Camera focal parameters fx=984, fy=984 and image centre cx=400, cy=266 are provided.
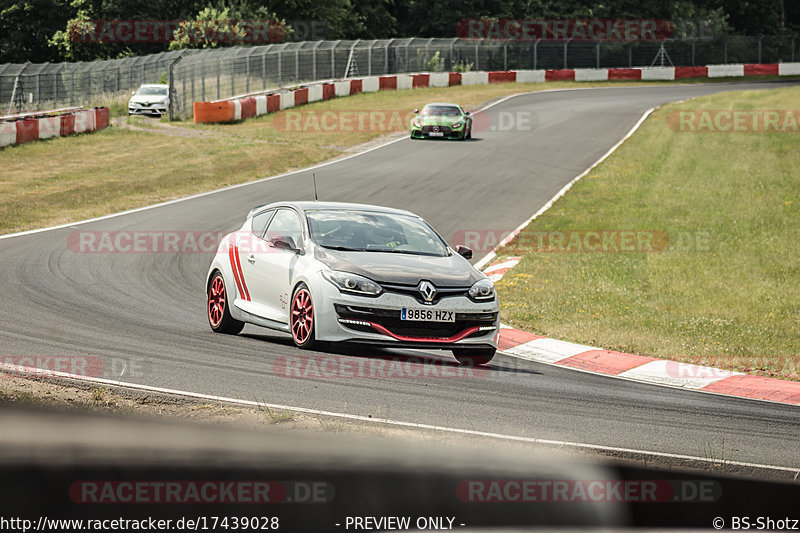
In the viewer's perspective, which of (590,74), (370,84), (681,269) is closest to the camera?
(681,269)

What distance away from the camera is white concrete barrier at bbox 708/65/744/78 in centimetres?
6375

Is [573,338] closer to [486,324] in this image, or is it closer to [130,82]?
[486,324]

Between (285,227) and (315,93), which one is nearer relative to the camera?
(285,227)

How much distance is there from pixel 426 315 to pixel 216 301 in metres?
2.95

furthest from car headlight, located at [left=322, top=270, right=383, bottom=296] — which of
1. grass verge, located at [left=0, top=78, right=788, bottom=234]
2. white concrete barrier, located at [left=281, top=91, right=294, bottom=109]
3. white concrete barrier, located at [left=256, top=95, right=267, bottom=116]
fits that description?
white concrete barrier, located at [left=281, top=91, right=294, bottom=109]

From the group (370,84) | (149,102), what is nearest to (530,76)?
(370,84)

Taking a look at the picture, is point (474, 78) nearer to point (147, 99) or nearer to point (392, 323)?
point (147, 99)

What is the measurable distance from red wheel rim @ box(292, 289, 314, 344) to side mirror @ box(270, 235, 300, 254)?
1.86 ft

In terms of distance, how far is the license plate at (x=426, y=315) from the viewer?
29.1 feet

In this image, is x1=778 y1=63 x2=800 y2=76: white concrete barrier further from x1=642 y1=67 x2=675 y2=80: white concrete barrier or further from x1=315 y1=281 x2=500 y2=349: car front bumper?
x1=315 y1=281 x2=500 y2=349: car front bumper

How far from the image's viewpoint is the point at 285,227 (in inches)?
415

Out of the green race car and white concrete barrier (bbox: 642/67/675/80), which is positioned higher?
white concrete barrier (bbox: 642/67/675/80)

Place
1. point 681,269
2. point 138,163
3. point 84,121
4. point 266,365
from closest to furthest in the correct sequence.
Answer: point 266,365, point 681,269, point 138,163, point 84,121

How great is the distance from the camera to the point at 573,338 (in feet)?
38.0
